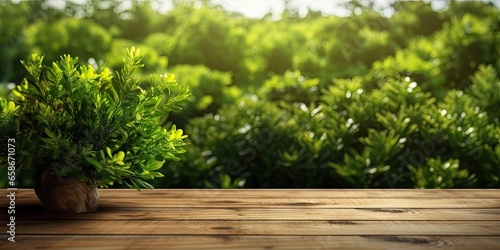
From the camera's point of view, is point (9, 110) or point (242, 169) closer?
point (9, 110)

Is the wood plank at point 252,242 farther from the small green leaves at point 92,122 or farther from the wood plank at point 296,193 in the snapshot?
the wood plank at point 296,193

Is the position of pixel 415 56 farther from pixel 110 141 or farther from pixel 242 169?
pixel 110 141

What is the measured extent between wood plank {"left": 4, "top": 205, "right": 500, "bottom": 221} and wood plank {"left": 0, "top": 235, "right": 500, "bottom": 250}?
0.84 ft

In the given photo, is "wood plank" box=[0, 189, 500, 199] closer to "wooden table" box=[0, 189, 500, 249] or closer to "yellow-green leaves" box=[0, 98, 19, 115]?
"wooden table" box=[0, 189, 500, 249]

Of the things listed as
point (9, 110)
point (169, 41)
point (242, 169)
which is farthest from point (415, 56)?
point (9, 110)

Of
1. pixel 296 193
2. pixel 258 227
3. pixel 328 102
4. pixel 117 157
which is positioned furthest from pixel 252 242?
pixel 328 102

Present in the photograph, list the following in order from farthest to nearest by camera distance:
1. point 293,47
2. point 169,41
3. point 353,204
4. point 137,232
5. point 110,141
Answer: point 169,41
point 293,47
point 353,204
point 110,141
point 137,232

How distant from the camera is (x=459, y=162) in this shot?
3.34m

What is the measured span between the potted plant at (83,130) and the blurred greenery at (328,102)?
635mm

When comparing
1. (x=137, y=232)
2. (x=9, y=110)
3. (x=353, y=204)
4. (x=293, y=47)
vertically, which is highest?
(x=9, y=110)

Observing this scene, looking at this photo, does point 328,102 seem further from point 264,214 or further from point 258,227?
point 258,227

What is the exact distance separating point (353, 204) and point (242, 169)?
5.13 feet

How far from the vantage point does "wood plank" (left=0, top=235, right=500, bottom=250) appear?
1457mm

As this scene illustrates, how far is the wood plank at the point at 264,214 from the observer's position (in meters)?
1.82
